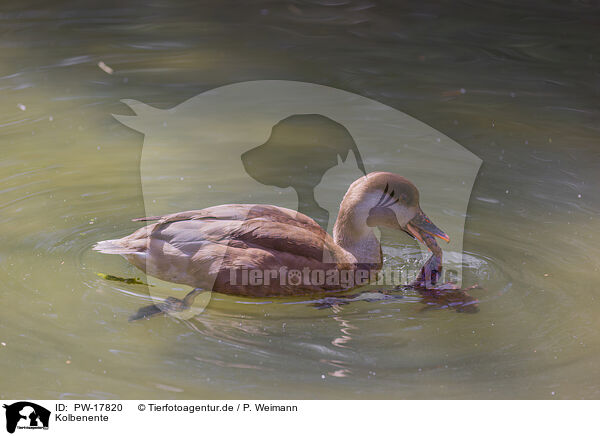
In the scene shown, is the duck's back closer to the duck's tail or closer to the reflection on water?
the duck's tail

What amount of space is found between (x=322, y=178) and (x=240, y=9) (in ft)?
17.6

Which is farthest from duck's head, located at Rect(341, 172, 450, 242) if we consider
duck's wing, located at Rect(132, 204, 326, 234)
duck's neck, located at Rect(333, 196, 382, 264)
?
duck's wing, located at Rect(132, 204, 326, 234)

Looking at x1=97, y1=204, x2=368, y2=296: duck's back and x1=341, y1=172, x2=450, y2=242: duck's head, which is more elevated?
x1=341, y1=172, x2=450, y2=242: duck's head

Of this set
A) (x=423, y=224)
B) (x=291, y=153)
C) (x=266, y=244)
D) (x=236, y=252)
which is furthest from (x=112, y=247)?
(x=291, y=153)

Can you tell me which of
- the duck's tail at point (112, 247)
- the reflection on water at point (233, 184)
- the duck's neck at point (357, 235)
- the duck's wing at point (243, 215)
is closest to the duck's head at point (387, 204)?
the duck's neck at point (357, 235)

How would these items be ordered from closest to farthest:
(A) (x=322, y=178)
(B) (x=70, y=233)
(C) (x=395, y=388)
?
(C) (x=395, y=388) < (B) (x=70, y=233) < (A) (x=322, y=178)

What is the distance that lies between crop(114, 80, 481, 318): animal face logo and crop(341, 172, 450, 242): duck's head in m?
0.38

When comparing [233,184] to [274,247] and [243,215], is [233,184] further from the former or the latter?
[274,247]

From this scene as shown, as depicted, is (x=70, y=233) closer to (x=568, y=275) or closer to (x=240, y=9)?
(x=568, y=275)

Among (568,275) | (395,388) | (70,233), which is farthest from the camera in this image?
(70,233)

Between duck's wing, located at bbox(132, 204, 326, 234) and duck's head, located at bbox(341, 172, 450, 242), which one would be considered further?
duck's head, located at bbox(341, 172, 450, 242)

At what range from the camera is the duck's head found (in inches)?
204

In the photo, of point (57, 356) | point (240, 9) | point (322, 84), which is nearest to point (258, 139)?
point (322, 84)

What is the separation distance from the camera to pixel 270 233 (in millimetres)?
4957
